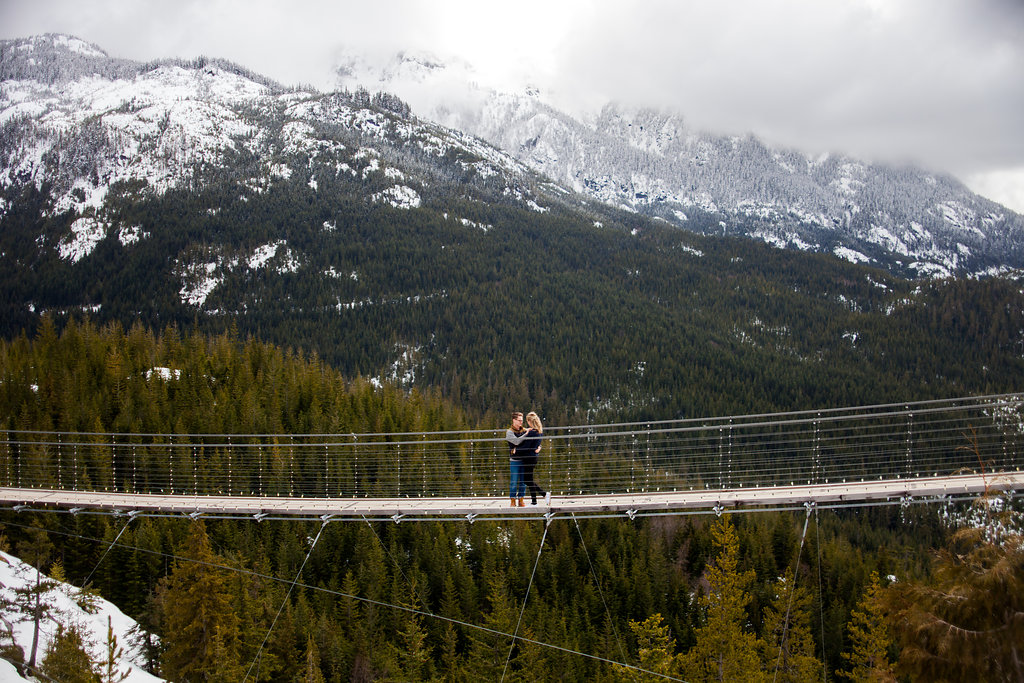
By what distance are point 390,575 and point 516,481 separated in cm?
3263

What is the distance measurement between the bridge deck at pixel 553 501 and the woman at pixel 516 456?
274 mm

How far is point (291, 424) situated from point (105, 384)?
12.2 m

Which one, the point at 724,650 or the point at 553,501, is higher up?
the point at 553,501

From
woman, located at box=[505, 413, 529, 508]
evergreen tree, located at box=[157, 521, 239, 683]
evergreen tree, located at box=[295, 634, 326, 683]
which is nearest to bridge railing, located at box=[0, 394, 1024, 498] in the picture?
woman, located at box=[505, 413, 529, 508]

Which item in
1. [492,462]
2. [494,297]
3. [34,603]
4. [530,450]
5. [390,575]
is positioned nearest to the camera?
[530,450]

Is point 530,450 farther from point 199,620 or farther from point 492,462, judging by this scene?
point 199,620

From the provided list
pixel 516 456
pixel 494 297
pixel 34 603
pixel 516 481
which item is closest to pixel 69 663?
pixel 34 603

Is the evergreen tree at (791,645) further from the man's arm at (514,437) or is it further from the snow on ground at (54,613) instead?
the snow on ground at (54,613)

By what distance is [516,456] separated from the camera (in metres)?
11.9

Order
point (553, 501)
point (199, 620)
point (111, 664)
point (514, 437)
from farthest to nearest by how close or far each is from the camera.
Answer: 1. point (199, 620)
2. point (111, 664)
3. point (553, 501)
4. point (514, 437)

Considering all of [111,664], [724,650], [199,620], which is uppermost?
[111,664]

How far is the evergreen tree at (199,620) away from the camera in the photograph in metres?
21.3

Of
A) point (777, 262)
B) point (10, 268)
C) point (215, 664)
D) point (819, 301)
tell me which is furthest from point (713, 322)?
point (10, 268)

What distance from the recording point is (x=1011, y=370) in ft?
429
